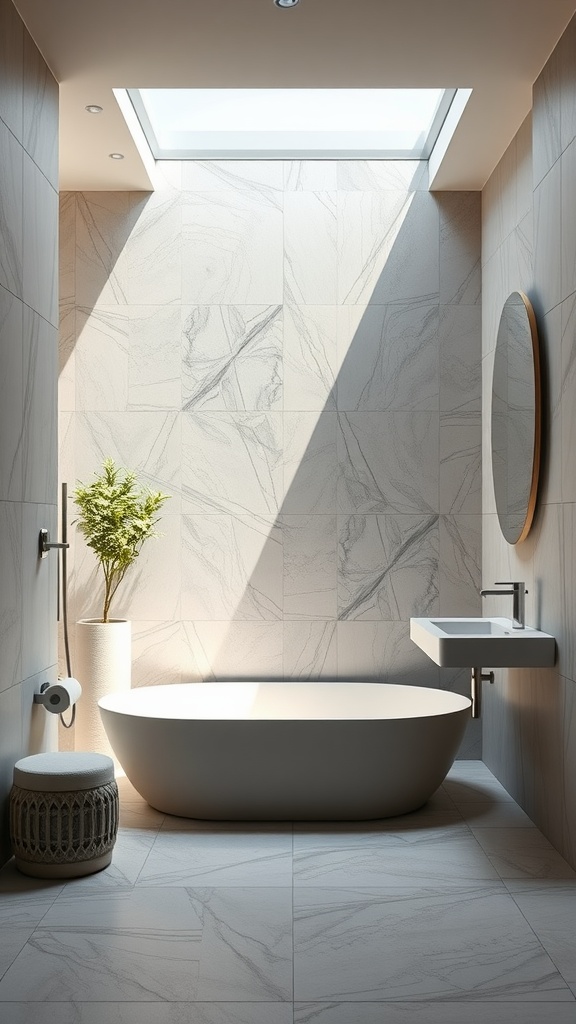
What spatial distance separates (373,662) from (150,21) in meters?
3.11

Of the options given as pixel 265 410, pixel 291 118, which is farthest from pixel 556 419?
pixel 291 118

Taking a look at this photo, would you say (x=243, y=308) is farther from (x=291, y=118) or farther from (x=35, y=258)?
(x=35, y=258)

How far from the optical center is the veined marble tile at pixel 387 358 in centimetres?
502

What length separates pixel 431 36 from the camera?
3.56 metres

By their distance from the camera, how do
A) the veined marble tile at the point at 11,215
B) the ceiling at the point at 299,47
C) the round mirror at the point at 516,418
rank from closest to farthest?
the veined marble tile at the point at 11,215 < the ceiling at the point at 299,47 < the round mirror at the point at 516,418

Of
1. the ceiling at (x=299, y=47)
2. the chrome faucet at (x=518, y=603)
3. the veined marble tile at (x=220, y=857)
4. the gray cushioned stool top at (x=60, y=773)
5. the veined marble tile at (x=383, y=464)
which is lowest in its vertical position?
the veined marble tile at (x=220, y=857)

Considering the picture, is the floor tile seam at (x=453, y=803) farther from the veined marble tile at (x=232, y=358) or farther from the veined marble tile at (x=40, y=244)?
the veined marble tile at (x=40, y=244)

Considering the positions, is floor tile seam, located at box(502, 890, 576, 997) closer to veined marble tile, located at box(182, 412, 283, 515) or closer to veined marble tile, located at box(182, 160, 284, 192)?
veined marble tile, located at box(182, 412, 283, 515)

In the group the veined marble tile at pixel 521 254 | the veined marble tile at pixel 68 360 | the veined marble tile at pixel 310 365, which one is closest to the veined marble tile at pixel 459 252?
the veined marble tile at pixel 521 254

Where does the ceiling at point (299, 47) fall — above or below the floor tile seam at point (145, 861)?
above

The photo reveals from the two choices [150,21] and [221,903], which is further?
[150,21]

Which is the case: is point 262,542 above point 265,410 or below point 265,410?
below

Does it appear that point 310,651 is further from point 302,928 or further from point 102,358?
point 302,928

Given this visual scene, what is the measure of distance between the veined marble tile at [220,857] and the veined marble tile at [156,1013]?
0.82 metres
